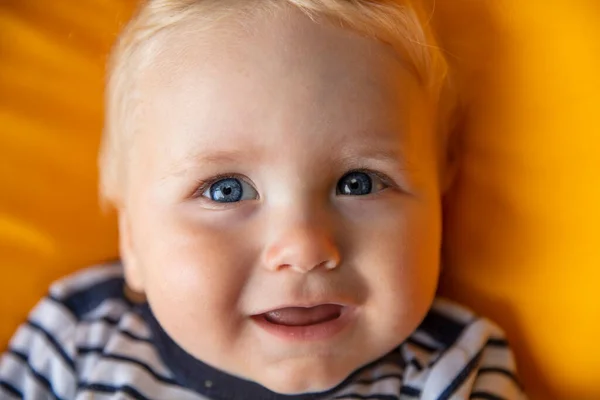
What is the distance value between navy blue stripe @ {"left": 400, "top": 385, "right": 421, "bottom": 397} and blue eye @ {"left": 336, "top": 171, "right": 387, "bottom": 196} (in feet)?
0.98

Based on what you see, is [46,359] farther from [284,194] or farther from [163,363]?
[284,194]

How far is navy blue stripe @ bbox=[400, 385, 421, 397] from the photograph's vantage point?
1.16 meters

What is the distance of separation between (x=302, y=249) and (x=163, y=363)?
0.36 meters

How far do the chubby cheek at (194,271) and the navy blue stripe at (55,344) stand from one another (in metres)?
0.21

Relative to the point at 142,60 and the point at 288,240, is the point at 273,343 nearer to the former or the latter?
the point at 288,240

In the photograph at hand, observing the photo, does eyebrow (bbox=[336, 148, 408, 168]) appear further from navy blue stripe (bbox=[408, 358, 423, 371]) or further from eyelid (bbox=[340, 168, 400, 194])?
navy blue stripe (bbox=[408, 358, 423, 371])

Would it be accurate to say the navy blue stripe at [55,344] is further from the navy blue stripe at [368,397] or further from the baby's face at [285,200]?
the navy blue stripe at [368,397]

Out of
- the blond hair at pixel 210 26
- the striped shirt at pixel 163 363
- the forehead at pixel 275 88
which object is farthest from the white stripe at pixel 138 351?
the forehead at pixel 275 88

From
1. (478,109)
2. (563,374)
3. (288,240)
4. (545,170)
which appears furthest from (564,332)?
(288,240)

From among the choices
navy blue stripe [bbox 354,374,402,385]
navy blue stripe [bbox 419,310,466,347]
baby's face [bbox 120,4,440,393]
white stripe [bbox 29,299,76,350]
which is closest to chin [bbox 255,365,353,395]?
baby's face [bbox 120,4,440,393]

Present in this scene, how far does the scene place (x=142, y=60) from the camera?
1115 millimetres

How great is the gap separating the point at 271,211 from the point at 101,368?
385 mm

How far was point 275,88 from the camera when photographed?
1.00m

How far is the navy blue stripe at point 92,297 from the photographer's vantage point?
4.15ft
